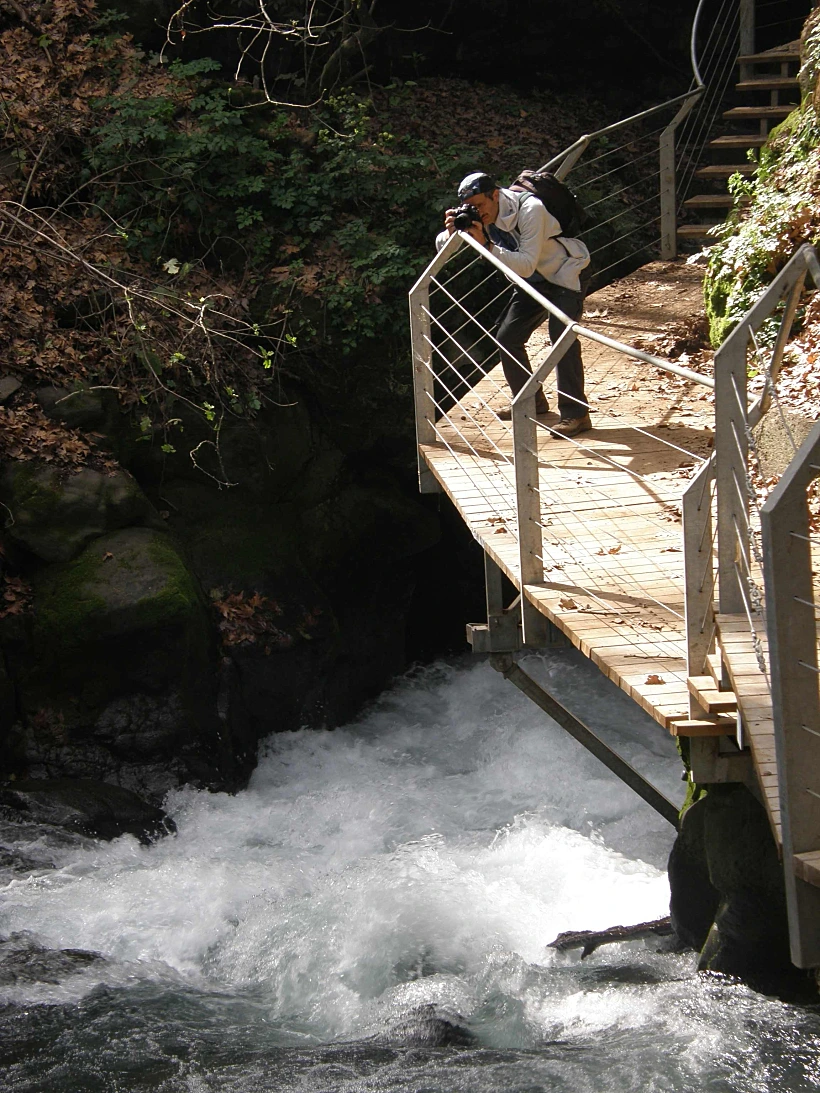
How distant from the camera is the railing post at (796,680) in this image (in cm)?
300

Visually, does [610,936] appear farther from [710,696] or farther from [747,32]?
[747,32]

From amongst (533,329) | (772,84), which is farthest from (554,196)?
(772,84)

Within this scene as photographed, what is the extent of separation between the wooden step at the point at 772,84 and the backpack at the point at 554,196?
227 inches

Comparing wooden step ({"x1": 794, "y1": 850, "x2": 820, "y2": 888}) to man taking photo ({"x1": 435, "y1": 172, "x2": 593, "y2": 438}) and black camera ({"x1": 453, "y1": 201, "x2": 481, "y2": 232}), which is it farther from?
black camera ({"x1": 453, "y1": 201, "x2": 481, "y2": 232})

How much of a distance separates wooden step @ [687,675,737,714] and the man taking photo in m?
2.74

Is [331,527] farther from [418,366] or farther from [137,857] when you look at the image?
[137,857]

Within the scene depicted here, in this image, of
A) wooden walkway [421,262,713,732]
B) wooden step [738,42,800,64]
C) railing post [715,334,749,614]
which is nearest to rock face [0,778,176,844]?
wooden walkway [421,262,713,732]

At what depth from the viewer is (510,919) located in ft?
23.0

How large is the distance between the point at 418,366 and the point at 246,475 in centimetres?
267

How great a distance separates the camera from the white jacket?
689 cm

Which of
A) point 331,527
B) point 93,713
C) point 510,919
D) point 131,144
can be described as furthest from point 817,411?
point 131,144

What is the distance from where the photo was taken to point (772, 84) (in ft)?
37.9

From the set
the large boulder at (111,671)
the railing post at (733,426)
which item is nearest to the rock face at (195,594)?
the large boulder at (111,671)

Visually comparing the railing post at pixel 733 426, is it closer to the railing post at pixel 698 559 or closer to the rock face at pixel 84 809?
the railing post at pixel 698 559
